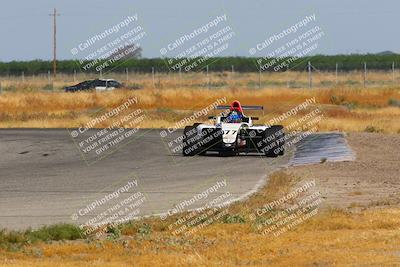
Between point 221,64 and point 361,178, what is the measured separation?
101 meters

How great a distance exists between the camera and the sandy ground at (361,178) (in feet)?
67.5

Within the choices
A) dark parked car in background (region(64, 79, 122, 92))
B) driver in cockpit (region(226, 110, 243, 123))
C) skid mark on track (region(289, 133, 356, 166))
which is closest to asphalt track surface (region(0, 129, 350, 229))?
skid mark on track (region(289, 133, 356, 166))

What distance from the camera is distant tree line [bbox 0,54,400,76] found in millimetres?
115812

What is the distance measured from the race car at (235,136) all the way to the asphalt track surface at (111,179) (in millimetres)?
349

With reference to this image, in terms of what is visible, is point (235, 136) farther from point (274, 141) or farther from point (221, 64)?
point (221, 64)

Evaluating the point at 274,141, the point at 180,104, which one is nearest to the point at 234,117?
the point at 274,141

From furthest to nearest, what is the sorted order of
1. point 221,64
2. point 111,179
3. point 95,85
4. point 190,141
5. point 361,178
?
point 221,64, point 95,85, point 190,141, point 111,179, point 361,178

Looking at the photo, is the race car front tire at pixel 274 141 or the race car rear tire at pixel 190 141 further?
the race car rear tire at pixel 190 141

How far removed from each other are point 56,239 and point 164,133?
28555mm

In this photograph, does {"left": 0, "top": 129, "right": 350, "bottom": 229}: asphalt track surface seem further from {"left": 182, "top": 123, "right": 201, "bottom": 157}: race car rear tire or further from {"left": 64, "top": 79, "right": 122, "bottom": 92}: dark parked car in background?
{"left": 64, "top": 79, "right": 122, "bottom": 92}: dark parked car in background

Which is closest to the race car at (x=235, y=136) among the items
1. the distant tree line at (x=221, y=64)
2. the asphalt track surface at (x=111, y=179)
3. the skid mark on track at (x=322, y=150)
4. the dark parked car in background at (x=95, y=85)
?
the asphalt track surface at (x=111, y=179)

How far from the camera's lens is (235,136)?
105 feet

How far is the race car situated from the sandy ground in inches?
97.4

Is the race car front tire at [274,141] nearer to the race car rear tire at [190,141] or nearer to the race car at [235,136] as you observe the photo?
the race car at [235,136]
